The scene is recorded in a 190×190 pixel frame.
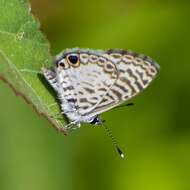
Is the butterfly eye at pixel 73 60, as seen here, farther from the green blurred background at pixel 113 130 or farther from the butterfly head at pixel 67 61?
the green blurred background at pixel 113 130

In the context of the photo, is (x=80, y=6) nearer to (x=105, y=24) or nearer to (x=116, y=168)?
(x=105, y=24)

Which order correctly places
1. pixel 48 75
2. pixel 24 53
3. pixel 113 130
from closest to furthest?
pixel 24 53
pixel 48 75
pixel 113 130

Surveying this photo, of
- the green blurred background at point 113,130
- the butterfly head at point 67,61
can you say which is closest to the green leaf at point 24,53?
the butterfly head at point 67,61

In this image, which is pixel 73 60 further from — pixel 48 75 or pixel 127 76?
pixel 48 75

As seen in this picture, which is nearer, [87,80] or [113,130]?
[87,80]

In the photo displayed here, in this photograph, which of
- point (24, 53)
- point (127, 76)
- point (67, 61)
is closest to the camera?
point (24, 53)

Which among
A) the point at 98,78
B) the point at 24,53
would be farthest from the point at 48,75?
the point at 98,78

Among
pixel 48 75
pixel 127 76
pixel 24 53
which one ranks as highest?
pixel 24 53

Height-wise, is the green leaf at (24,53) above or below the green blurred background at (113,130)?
above
